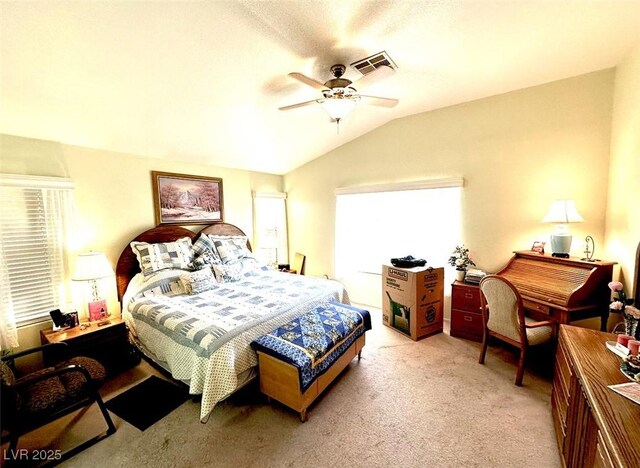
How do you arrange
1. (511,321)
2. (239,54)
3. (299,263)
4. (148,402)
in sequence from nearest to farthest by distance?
1. (239,54)
2. (148,402)
3. (511,321)
4. (299,263)

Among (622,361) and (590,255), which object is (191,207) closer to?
(622,361)

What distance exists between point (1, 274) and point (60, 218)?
627 mm

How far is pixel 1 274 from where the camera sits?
2.27 m

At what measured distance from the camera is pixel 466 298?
3.07m

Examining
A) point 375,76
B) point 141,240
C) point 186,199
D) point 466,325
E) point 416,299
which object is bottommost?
point 466,325

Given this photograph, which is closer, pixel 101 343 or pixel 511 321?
Answer: pixel 511 321

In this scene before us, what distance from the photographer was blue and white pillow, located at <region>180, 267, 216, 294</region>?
9.50 ft

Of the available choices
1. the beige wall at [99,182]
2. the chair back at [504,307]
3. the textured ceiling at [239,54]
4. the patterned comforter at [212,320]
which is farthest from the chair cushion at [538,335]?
the beige wall at [99,182]

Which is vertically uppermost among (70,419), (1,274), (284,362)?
(1,274)

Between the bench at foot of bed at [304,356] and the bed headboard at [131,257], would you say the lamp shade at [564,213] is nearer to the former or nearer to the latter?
the bench at foot of bed at [304,356]

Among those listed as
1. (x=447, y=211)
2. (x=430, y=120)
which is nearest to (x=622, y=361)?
(x=447, y=211)

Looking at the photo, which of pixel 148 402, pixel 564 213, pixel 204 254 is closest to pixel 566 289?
pixel 564 213

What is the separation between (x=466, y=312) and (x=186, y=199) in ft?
12.6

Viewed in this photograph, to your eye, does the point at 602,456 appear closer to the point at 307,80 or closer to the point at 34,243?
the point at 307,80
